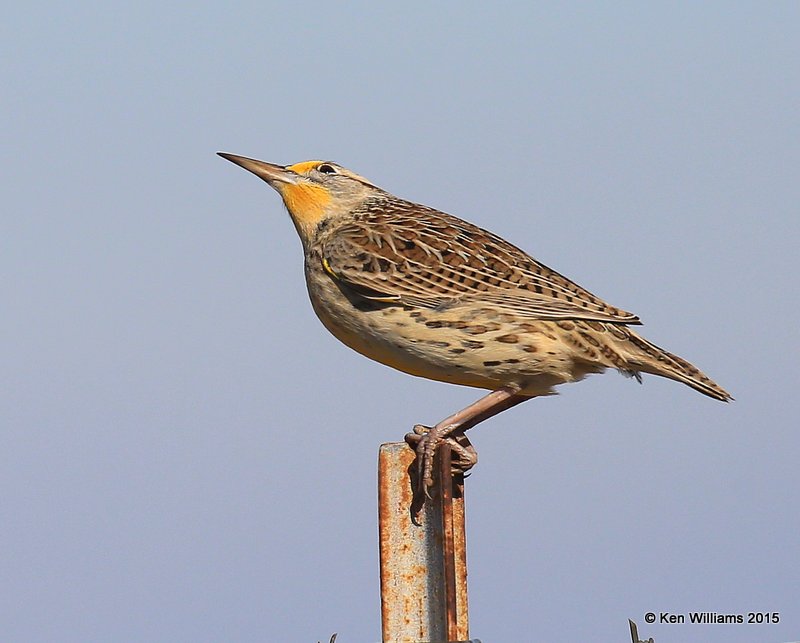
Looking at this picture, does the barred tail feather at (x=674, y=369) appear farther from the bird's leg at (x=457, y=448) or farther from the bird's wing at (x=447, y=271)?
the bird's leg at (x=457, y=448)

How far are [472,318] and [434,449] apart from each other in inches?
55.3

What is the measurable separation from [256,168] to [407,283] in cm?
188

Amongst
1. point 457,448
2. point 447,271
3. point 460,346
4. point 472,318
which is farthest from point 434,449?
point 447,271

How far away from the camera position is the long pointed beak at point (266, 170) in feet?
34.1

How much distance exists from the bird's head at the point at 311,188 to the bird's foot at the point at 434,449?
2.50 m

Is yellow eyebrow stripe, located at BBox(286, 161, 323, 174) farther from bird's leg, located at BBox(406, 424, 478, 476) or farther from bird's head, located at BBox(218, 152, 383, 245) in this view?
bird's leg, located at BBox(406, 424, 478, 476)

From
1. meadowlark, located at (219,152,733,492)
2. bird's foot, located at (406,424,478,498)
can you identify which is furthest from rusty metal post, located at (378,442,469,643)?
meadowlark, located at (219,152,733,492)

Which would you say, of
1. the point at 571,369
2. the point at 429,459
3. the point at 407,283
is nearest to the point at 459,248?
the point at 407,283

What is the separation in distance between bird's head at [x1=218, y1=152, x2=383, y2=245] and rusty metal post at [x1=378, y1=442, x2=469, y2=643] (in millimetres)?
3130

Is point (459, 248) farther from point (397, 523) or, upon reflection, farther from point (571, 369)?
point (397, 523)

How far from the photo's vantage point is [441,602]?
725 cm

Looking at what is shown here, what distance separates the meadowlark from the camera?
8.85 m

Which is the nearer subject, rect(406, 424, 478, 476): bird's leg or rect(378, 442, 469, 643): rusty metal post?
rect(378, 442, 469, 643): rusty metal post

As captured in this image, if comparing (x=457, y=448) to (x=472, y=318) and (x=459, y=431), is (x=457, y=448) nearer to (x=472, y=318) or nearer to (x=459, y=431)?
(x=459, y=431)
